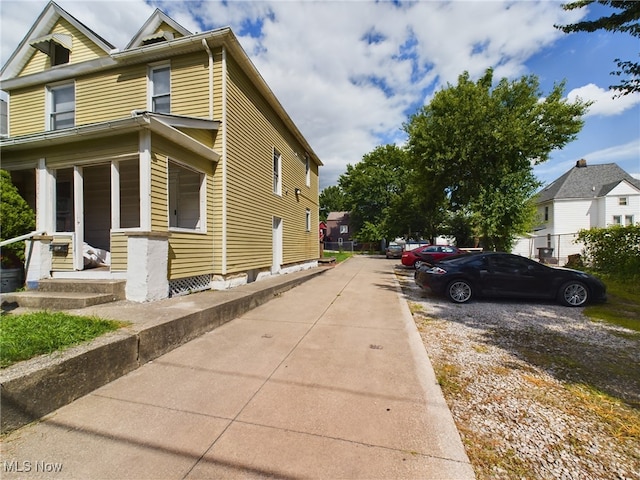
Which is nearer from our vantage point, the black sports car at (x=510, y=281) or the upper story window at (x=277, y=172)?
the black sports car at (x=510, y=281)

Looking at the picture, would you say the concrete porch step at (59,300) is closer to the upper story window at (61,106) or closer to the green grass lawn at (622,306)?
the upper story window at (61,106)

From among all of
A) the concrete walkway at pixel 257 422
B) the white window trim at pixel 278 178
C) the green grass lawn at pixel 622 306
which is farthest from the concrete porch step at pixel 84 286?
the green grass lawn at pixel 622 306

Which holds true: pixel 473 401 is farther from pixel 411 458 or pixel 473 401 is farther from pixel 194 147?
pixel 194 147

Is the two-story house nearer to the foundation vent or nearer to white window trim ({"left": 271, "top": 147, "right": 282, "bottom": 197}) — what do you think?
the foundation vent

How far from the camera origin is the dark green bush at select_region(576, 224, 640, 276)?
9.50 m

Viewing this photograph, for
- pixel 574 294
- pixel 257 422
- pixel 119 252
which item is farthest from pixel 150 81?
pixel 574 294

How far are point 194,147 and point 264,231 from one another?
412 cm

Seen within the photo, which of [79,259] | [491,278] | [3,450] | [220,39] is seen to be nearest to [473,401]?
[3,450]

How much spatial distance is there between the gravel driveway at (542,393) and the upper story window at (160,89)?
861 centimetres

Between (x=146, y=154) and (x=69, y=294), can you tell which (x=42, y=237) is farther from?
(x=146, y=154)

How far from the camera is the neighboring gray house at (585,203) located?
25.0 metres

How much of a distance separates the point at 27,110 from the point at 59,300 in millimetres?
8496

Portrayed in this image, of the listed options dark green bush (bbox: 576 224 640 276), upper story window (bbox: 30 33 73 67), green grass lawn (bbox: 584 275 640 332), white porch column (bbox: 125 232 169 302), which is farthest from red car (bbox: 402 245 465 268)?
upper story window (bbox: 30 33 73 67)
